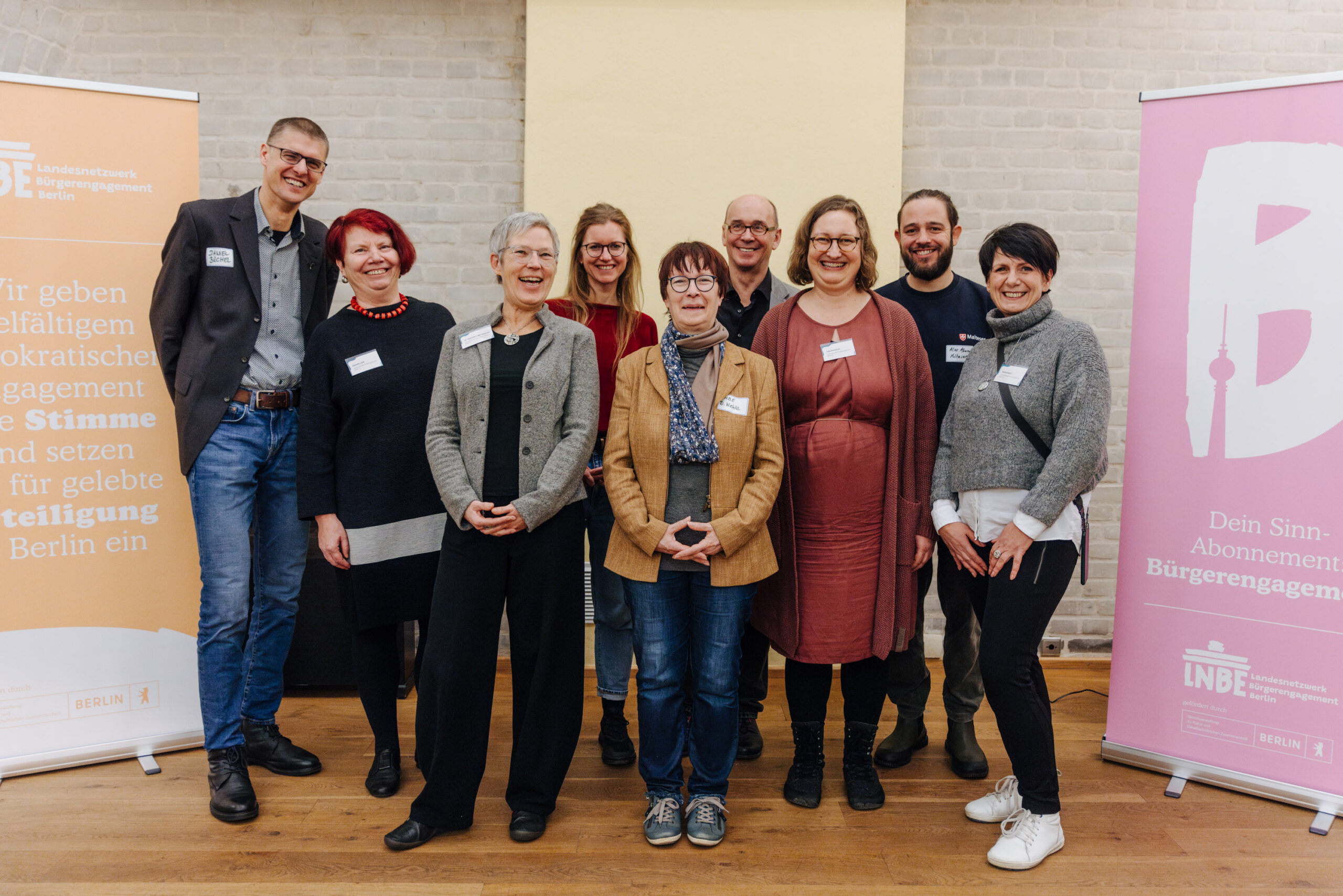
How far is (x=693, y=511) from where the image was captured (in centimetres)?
217

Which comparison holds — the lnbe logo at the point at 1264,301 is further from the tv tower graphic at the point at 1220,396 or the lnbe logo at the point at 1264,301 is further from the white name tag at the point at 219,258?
the white name tag at the point at 219,258

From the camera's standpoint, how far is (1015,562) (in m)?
2.17

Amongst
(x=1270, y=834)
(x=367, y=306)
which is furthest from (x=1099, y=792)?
(x=367, y=306)

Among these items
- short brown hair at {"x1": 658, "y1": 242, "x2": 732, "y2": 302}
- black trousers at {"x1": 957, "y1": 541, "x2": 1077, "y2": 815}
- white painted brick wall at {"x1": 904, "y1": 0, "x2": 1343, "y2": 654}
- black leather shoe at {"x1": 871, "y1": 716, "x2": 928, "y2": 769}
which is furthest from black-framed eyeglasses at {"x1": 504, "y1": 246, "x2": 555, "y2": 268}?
white painted brick wall at {"x1": 904, "y1": 0, "x2": 1343, "y2": 654}

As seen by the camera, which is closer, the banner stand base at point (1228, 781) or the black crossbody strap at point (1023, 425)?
the black crossbody strap at point (1023, 425)

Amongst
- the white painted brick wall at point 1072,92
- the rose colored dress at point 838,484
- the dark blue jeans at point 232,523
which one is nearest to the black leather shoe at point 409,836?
the dark blue jeans at point 232,523

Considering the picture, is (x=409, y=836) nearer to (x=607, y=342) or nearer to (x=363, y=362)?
(x=363, y=362)

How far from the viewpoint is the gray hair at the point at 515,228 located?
2.20 m

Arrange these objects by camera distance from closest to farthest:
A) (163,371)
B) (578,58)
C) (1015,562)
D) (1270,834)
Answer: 1. (1015,562)
2. (1270,834)
3. (163,371)
4. (578,58)

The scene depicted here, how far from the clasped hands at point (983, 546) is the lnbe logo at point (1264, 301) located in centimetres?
97

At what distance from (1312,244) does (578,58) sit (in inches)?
115

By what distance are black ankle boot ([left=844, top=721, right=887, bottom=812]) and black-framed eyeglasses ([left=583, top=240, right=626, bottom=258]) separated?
1659 millimetres

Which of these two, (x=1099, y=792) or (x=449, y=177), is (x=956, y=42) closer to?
(x=449, y=177)

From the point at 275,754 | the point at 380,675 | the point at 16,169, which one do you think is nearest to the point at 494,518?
the point at 380,675
